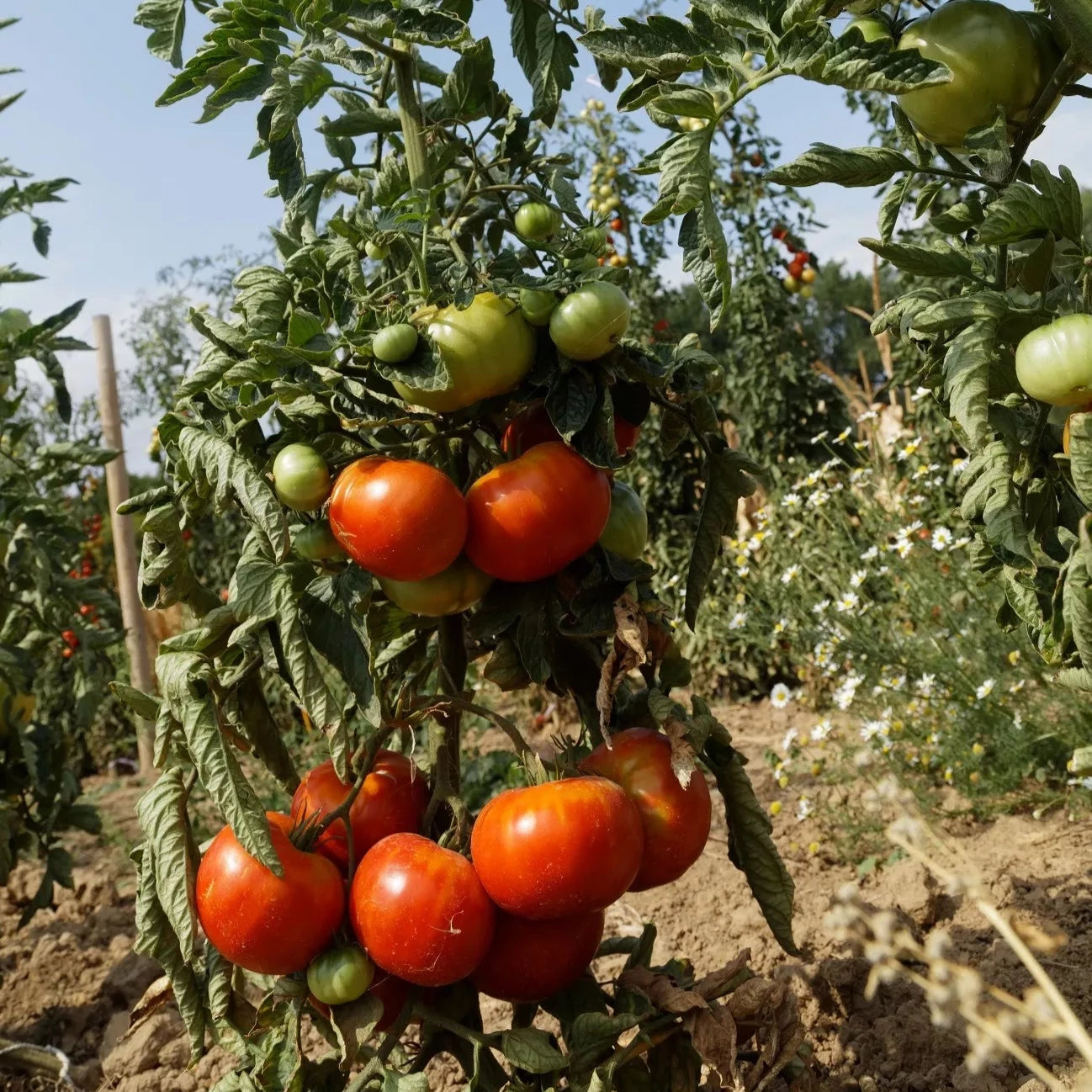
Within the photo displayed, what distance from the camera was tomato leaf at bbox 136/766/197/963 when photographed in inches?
45.4

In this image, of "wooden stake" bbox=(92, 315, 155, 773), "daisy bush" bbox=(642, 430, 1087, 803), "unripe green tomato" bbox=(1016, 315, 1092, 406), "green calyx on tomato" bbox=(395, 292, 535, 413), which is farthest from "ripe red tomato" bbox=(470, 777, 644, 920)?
"wooden stake" bbox=(92, 315, 155, 773)

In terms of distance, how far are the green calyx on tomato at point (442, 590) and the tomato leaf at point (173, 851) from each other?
1.14 feet

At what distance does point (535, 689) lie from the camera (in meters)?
4.75

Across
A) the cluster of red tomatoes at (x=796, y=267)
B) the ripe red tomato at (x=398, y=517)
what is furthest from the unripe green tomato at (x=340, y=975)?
the cluster of red tomatoes at (x=796, y=267)

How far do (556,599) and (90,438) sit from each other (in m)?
1.60

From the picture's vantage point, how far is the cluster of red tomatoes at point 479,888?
1.08 metres

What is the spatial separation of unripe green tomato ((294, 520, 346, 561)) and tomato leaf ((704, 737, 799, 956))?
54cm

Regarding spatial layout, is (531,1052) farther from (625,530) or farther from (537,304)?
(537,304)

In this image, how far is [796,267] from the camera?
5.44m

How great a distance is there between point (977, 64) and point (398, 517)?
0.68m

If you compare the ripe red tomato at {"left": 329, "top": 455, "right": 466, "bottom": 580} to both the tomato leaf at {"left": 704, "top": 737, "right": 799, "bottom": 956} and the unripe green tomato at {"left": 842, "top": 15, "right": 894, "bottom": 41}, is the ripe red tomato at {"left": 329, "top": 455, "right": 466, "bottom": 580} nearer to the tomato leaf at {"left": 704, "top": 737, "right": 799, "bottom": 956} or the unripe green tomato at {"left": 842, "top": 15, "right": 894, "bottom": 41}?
the tomato leaf at {"left": 704, "top": 737, "right": 799, "bottom": 956}

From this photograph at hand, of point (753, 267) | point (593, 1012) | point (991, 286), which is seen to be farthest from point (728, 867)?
point (753, 267)

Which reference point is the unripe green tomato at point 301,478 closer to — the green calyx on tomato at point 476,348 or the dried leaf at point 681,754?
the green calyx on tomato at point 476,348

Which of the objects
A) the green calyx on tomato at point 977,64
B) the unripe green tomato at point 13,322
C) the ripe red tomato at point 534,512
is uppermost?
the green calyx on tomato at point 977,64
